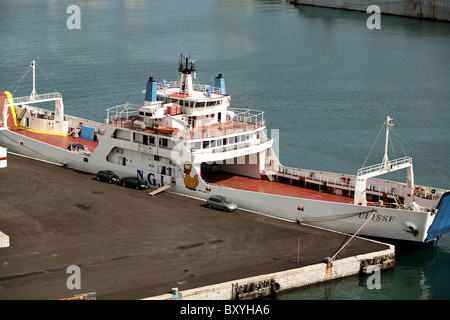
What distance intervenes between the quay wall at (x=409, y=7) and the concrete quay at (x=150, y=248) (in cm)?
11610

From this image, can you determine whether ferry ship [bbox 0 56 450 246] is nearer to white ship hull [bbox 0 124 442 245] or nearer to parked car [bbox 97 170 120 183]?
white ship hull [bbox 0 124 442 245]

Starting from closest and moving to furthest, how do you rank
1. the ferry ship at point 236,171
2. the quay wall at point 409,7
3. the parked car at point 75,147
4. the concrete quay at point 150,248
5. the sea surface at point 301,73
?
the concrete quay at point 150,248 < the ferry ship at point 236,171 < the parked car at point 75,147 < the sea surface at point 301,73 < the quay wall at point 409,7

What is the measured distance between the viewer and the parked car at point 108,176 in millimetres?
49378

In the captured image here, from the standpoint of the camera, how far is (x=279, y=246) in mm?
39031

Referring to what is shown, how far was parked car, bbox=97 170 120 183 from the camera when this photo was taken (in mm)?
49378

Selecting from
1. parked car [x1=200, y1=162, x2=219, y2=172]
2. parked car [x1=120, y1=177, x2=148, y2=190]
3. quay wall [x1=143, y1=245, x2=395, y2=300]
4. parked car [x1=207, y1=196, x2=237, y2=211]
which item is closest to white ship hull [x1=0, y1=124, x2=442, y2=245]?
parked car [x1=120, y1=177, x2=148, y2=190]

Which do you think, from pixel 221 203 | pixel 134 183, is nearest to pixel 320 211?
pixel 221 203

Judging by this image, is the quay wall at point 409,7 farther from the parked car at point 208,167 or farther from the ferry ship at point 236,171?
the parked car at point 208,167

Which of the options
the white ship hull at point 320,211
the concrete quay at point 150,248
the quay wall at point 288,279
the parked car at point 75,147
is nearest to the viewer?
the quay wall at point 288,279

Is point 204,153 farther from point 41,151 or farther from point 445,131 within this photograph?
point 445,131

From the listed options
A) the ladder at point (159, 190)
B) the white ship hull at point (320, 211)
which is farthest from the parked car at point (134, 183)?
the ladder at point (159, 190)

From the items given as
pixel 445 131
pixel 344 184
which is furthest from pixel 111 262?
pixel 445 131

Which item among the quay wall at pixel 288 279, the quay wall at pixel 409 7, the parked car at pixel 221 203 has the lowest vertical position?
the quay wall at pixel 288 279

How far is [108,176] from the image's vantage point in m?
Result: 49.5
